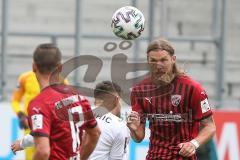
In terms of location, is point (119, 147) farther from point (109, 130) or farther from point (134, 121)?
point (134, 121)

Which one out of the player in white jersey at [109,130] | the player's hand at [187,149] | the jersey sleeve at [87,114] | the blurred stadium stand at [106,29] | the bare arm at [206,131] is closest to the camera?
the jersey sleeve at [87,114]

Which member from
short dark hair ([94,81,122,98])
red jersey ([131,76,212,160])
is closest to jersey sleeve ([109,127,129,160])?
short dark hair ([94,81,122,98])

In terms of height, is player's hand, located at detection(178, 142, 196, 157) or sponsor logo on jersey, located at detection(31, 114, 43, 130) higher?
sponsor logo on jersey, located at detection(31, 114, 43, 130)

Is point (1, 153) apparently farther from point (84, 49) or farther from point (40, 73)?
point (40, 73)

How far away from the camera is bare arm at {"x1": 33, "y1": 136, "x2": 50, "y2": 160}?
225 inches

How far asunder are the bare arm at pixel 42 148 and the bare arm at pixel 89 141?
591 millimetres

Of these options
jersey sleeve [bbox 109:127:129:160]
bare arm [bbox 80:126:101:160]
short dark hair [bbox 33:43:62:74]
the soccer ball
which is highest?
the soccer ball

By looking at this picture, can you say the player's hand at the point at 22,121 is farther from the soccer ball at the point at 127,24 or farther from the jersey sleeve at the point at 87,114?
the jersey sleeve at the point at 87,114

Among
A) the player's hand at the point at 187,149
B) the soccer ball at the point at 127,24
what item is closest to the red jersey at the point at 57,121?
the player's hand at the point at 187,149

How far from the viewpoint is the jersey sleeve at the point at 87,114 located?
6.12 m

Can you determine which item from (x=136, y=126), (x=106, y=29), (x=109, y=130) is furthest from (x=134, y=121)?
(x=106, y=29)

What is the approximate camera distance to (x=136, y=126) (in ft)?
23.6

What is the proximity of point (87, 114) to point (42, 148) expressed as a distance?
57 cm

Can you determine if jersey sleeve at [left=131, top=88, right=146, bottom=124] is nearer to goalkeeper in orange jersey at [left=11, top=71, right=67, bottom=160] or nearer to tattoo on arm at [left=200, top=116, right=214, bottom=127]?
tattoo on arm at [left=200, top=116, right=214, bottom=127]
